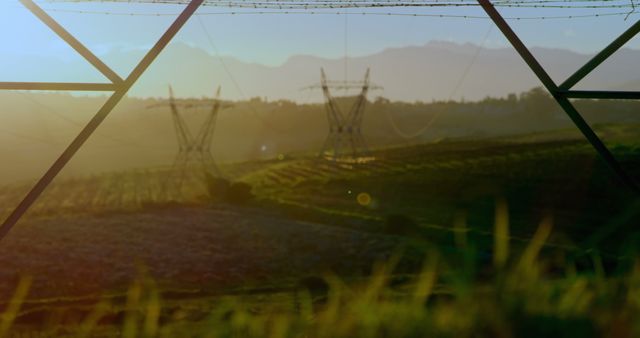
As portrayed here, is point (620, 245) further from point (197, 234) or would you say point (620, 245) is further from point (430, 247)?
point (197, 234)

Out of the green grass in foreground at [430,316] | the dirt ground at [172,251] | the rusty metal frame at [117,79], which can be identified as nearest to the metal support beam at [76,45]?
the rusty metal frame at [117,79]

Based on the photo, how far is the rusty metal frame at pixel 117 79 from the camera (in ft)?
21.5

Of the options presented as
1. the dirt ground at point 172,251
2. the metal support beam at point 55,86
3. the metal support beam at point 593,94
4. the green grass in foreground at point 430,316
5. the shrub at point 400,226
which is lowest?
the green grass in foreground at point 430,316

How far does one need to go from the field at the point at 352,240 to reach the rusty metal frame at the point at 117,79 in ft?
7.46

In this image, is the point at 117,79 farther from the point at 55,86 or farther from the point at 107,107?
the point at 55,86

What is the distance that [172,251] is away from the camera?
18.3 meters

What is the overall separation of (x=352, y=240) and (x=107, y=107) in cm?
1346

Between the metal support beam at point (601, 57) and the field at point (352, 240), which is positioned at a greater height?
the field at point (352, 240)

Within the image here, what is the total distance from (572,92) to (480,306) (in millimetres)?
2333

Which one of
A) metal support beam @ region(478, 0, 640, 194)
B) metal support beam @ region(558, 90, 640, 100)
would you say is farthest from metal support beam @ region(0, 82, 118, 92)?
metal support beam @ region(558, 90, 640, 100)

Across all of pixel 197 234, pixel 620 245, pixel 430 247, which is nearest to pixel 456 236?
pixel 430 247

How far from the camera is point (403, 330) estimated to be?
6762mm

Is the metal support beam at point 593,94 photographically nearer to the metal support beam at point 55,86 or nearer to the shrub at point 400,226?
the metal support beam at point 55,86

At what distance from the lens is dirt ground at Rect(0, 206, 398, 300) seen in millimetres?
15398
